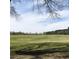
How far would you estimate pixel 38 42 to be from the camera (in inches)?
97.8

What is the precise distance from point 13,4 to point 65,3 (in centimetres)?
53

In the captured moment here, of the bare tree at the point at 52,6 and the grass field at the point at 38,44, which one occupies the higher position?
the bare tree at the point at 52,6

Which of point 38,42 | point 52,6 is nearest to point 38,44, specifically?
point 38,42

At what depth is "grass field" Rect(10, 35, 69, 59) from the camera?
2479mm

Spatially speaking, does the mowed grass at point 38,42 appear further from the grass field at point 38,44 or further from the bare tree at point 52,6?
the bare tree at point 52,6

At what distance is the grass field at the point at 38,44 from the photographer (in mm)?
2479

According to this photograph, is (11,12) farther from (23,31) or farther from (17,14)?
(23,31)

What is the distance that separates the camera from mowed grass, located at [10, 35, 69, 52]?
8.13 ft

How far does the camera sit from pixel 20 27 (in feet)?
8.12

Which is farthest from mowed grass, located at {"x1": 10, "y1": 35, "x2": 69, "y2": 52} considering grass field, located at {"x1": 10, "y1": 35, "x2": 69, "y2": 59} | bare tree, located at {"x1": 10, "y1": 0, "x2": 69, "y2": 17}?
bare tree, located at {"x1": 10, "y1": 0, "x2": 69, "y2": 17}

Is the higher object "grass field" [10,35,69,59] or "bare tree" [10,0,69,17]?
"bare tree" [10,0,69,17]

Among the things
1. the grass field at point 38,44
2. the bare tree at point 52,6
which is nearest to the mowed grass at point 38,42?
the grass field at point 38,44

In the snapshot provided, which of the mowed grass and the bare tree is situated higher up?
the bare tree

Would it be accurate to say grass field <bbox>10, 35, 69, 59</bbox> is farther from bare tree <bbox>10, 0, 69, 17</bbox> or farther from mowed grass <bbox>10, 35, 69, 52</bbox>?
bare tree <bbox>10, 0, 69, 17</bbox>
